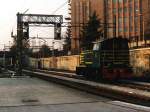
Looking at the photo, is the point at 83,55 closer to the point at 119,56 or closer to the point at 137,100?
the point at 119,56

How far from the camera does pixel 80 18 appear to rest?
445 ft

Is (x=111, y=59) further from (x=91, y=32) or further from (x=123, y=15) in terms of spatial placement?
(x=123, y=15)

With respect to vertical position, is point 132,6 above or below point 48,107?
above

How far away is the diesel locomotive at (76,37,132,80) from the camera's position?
102 feet

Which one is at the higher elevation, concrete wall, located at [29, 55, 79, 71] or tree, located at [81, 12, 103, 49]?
tree, located at [81, 12, 103, 49]

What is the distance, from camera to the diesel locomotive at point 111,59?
102ft

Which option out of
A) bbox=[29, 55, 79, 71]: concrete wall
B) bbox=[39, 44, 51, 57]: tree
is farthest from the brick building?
bbox=[39, 44, 51, 57]: tree

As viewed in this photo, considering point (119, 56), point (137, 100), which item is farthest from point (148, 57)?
point (137, 100)

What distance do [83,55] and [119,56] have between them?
6.14 metres

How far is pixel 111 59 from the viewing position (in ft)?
104

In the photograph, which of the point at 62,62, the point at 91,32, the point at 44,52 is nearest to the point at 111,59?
the point at 62,62

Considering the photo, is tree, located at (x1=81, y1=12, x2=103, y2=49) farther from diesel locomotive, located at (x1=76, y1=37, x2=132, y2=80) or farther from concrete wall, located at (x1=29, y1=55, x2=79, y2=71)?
diesel locomotive, located at (x1=76, y1=37, x2=132, y2=80)

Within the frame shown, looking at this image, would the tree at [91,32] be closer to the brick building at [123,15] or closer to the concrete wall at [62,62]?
the concrete wall at [62,62]

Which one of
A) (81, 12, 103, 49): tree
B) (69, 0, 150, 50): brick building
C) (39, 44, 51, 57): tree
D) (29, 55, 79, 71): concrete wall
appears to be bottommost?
(29, 55, 79, 71): concrete wall
